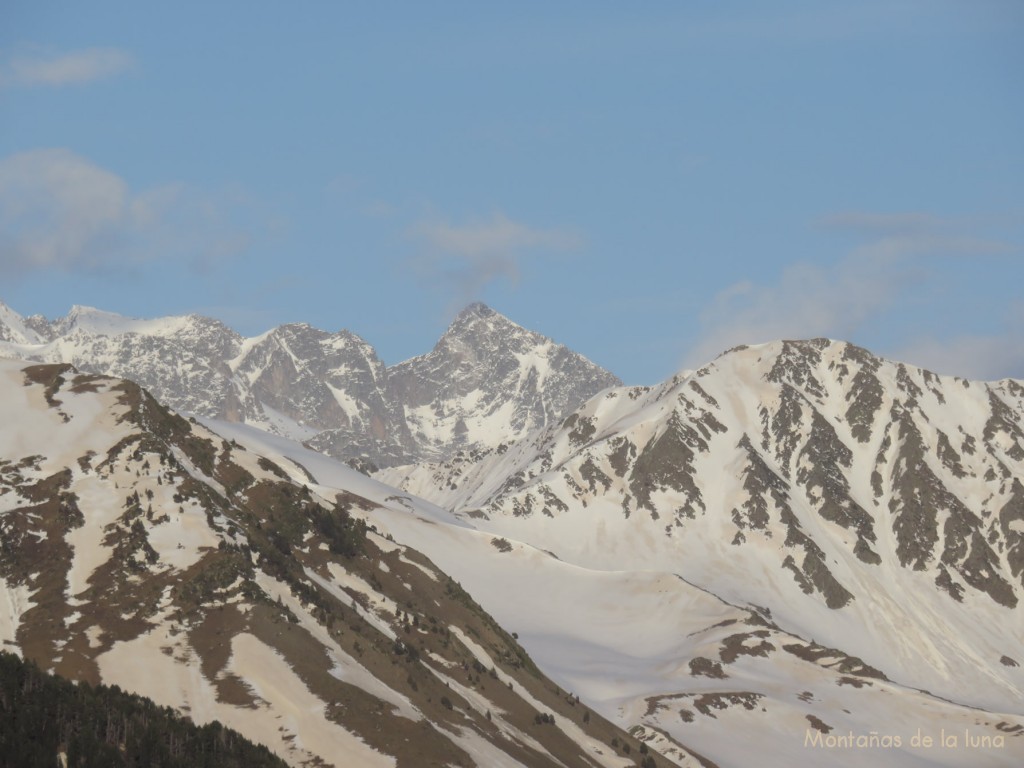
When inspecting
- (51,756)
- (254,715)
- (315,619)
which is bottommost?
(51,756)

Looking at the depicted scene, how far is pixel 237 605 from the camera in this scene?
137m

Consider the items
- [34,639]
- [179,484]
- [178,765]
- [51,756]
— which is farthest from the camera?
[179,484]

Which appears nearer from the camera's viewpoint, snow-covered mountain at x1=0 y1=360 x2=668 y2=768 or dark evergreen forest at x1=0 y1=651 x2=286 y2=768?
dark evergreen forest at x1=0 y1=651 x2=286 y2=768

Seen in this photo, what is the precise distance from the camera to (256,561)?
149 metres

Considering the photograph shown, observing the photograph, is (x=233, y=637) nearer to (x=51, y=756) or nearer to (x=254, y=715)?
(x=254, y=715)

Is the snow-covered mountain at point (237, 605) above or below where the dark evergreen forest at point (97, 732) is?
above

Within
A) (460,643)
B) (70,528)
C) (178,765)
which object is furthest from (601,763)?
(178,765)

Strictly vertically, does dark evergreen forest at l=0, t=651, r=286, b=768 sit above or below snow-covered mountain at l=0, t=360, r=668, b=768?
below

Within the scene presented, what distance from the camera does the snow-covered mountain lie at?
407 feet

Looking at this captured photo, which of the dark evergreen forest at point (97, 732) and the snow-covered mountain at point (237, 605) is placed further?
the snow-covered mountain at point (237, 605)

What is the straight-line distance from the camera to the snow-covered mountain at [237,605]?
124 meters

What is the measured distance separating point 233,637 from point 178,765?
3282cm

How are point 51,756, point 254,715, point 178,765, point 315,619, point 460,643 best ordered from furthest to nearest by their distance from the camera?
point 460,643, point 315,619, point 254,715, point 178,765, point 51,756

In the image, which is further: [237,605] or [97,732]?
[237,605]
